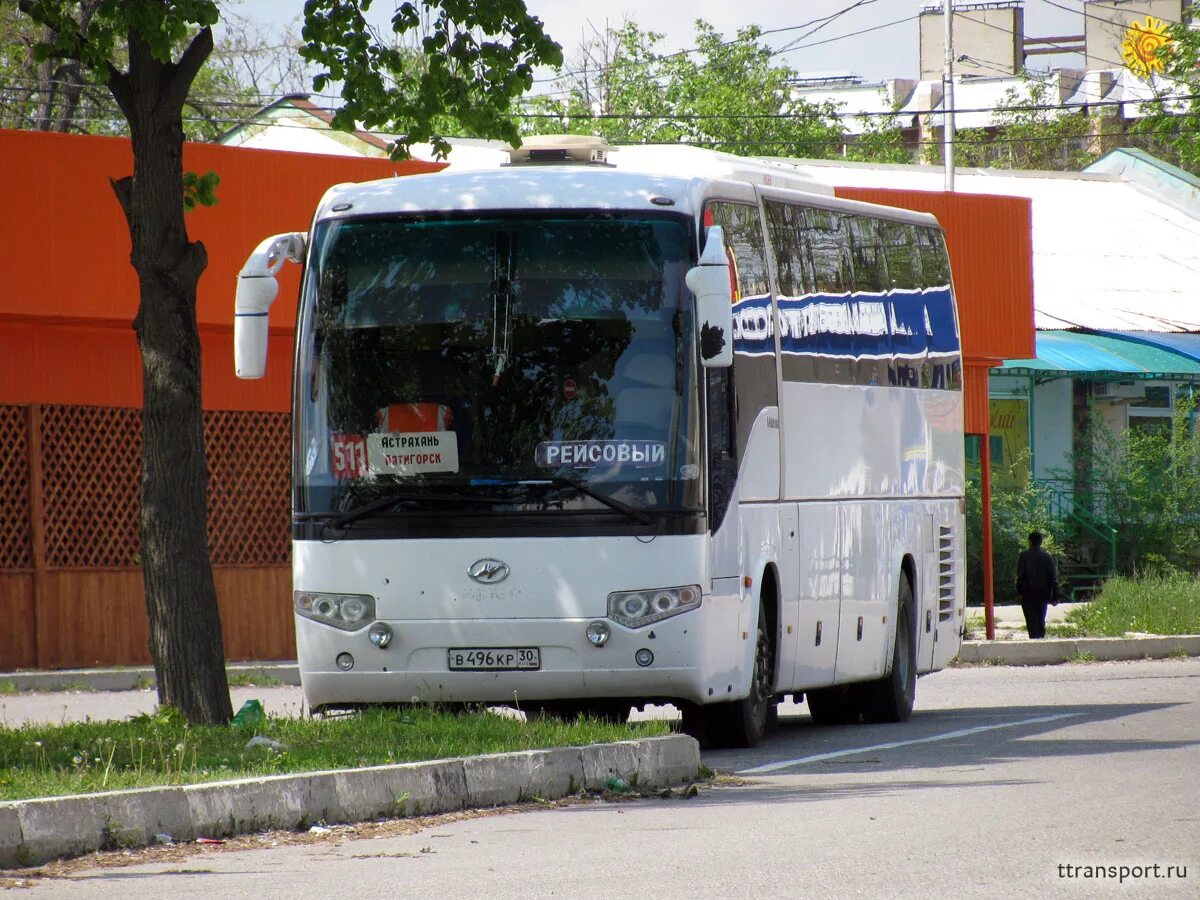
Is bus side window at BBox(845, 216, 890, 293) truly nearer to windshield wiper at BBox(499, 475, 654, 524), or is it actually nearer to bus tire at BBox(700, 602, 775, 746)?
bus tire at BBox(700, 602, 775, 746)

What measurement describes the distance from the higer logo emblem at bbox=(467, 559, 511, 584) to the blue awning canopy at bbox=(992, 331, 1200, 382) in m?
21.4

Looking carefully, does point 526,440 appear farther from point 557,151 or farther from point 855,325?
point 855,325

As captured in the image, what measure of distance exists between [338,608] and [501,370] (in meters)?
1.68

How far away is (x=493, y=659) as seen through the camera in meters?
12.0

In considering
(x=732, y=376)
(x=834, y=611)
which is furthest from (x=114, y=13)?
(x=834, y=611)

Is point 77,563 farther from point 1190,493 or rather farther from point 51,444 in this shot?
point 1190,493

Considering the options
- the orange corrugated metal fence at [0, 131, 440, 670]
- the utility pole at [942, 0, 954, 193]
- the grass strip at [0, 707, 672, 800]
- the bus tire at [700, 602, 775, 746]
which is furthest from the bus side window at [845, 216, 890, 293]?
the utility pole at [942, 0, 954, 193]

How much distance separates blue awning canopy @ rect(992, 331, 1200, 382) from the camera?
32.6 m

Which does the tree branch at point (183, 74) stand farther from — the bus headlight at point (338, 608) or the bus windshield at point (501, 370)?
the bus headlight at point (338, 608)

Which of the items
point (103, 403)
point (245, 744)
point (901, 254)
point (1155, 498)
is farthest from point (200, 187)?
point (1155, 498)

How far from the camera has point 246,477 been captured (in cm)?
2194

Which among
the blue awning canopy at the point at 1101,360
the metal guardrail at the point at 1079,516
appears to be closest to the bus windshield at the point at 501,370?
the blue awning canopy at the point at 1101,360

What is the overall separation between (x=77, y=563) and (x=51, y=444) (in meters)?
1.20

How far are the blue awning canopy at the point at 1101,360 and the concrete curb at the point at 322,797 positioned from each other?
74.0 ft
